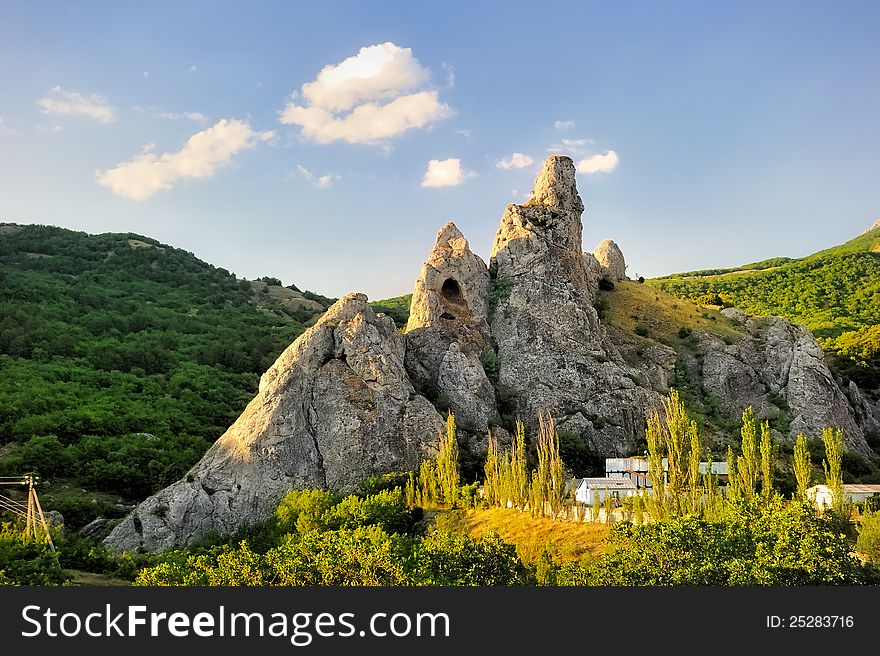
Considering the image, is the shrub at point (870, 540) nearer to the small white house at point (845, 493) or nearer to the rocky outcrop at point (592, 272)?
the small white house at point (845, 493)

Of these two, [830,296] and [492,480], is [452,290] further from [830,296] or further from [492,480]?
[830,296]

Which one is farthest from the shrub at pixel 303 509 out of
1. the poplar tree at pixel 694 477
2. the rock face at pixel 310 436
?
the poplar tree at pixel 694 477

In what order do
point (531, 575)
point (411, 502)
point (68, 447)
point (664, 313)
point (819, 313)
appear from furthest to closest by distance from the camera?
point (819, 313)
point (664, 313)
point (68, 447)
point (411, 502)
point (531, 575)

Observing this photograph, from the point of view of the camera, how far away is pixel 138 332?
8350 centimetres

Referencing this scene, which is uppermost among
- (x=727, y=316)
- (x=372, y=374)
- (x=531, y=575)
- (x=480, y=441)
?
(x=727, y=316)

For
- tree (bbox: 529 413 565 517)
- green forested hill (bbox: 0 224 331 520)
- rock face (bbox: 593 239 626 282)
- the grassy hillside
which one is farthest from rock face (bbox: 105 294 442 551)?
rock face (bbox: 593 239 626 282)

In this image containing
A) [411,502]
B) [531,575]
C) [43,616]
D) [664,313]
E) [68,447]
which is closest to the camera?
[43,616]

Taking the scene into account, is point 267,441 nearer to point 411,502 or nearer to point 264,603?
point 411,502

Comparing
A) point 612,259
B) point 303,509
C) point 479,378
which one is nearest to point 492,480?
point 479,378

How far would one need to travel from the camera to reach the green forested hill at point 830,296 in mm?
88500

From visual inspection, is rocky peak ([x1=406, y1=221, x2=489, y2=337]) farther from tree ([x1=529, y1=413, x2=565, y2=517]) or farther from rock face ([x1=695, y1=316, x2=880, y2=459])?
rock face ([x1=695, y1=316, x2=880, y2=459])

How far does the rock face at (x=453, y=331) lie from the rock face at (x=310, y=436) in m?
3.83

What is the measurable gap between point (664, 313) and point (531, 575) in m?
56.6

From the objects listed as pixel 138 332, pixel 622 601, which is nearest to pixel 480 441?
pixel 622 601
